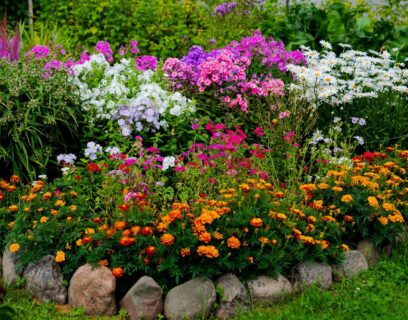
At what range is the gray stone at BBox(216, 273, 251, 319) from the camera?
4371 mm

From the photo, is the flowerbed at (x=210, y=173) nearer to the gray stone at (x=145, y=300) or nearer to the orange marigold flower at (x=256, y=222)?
the orange marigold flower at (x=256, y=222)

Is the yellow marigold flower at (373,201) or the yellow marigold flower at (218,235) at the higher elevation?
the yellow marigold flower at (218,235)

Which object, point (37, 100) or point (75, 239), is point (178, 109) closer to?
point (37, 100)

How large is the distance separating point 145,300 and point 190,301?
0.94ft

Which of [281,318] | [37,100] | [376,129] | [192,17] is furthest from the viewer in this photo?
[192,17]

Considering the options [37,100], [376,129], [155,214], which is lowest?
[376,129]

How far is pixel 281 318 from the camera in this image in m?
4.30

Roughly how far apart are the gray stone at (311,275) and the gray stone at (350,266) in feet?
0.46

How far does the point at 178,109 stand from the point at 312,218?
189 cm

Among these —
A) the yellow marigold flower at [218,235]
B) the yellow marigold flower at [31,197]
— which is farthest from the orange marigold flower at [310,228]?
the yellow marigold flower at [31,197]

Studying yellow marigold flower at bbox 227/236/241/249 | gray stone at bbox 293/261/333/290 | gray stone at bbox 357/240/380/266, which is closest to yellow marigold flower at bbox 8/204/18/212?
yellow marigold flower at bbox 227/236/241/249

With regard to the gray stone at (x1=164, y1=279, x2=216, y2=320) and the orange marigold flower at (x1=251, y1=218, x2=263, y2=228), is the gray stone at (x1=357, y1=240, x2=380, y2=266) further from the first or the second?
the gray stone at (x1=164, y1=279, x2=216, y2=320)

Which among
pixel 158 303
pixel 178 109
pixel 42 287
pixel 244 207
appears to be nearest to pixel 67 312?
pixel 42 287

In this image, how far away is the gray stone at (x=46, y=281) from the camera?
456cm
